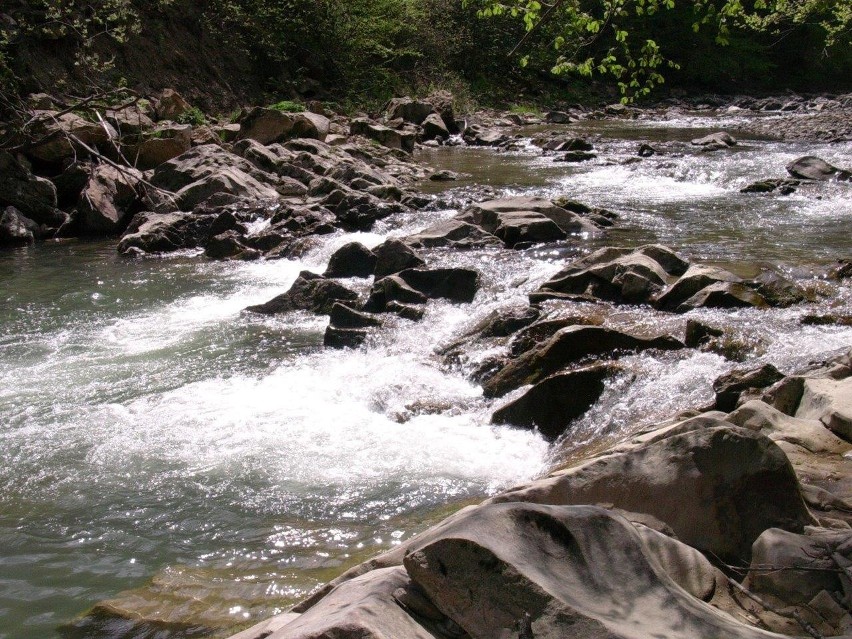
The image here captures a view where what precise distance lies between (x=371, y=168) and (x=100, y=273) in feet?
23.8

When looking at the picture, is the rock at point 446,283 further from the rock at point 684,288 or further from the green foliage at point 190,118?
the green foliage at point 190,118

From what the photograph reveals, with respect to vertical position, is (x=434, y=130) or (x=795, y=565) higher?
(x=434, y=130)

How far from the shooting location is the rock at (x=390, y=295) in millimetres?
9547

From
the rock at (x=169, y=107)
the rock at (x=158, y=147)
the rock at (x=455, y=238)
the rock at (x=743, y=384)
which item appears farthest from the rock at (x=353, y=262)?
the rock at (x=169, y=107)

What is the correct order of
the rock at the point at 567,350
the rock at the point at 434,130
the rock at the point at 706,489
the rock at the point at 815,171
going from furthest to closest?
the rock at the point at 434,130 < the rock at the point at 815,171 < the rock at the point at 567,350 < the rock at the point at 706,489

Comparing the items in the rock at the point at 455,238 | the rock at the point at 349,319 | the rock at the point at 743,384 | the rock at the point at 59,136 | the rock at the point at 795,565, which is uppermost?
the rock at the point at 59,136

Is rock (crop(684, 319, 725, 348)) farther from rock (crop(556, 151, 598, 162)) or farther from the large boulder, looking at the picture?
the large boulder

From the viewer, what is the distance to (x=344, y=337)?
28.3ft

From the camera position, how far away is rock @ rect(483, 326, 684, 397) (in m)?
7.02

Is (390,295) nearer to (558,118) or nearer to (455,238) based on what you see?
(455,238)

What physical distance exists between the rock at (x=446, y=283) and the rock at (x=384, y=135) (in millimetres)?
13497

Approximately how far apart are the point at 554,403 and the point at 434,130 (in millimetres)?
21151

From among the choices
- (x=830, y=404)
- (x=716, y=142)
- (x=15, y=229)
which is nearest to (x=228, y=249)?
(x=15, y=229)

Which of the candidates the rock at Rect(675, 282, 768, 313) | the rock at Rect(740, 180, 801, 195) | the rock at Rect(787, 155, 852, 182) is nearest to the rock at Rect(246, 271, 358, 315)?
the rock at Rect(675, 282, 768, 313)
